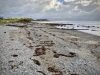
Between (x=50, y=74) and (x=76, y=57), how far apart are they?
651cm

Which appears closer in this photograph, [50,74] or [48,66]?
[50,74]

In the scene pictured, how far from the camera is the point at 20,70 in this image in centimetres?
1394

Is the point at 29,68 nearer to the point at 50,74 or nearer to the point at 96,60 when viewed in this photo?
the point at 50,74

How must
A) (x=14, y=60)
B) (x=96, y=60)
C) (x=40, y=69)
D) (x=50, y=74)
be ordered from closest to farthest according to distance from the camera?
(x=50, y=74) < (x=40, y=69) < (x=14, y=60) < (x=96, y=60)

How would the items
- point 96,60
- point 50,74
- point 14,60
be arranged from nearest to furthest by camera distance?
1. point 50,74
2. point 14,60
3. point 96,60

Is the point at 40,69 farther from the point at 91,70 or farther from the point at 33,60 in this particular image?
the point at 91,70

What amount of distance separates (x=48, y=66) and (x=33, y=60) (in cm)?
270

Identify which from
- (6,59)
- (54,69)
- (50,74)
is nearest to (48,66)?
(54,69)

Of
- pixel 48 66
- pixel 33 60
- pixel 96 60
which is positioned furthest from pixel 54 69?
pixel 96 60

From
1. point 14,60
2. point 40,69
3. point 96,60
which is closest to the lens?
point 40,69

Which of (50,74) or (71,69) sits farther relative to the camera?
(71,69)

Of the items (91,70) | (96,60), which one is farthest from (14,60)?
(96,60)

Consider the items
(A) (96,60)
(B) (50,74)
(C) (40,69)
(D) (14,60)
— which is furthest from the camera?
(A) (96,60)

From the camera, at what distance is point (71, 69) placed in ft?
47.9
